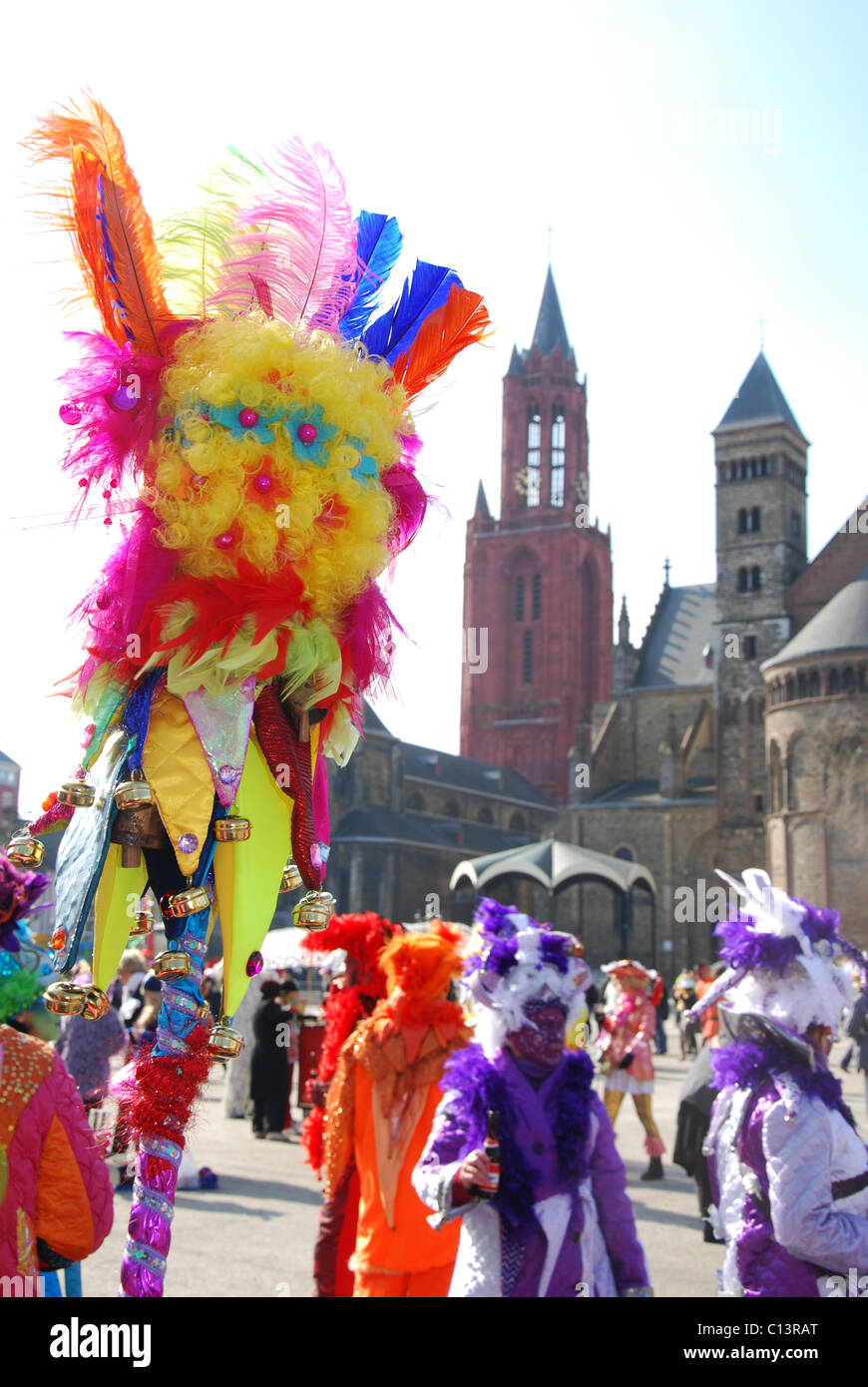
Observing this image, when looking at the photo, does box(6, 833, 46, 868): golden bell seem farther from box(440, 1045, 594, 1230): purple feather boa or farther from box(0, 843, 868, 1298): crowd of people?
box(440, 1045, 594, 1230): purple feather boa

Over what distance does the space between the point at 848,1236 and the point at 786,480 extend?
51445 millimetres

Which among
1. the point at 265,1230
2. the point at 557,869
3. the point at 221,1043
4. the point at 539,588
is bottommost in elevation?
the point at 265,1230

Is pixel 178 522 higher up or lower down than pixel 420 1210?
higher up

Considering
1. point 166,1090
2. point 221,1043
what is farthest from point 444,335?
point 166,1090

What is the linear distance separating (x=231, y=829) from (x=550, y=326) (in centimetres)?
8161

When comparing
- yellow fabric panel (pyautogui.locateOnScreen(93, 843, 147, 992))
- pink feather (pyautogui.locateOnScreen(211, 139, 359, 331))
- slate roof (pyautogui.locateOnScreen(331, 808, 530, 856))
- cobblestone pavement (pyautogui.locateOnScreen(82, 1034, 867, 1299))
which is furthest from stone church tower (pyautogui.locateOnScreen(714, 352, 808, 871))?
yellow fabric panel (pyautogui.locateOnScreen(93, 843, 147, 992))

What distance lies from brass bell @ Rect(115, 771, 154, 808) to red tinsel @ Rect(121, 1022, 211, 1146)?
0.46 meters

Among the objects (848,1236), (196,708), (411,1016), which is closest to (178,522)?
(196,708)

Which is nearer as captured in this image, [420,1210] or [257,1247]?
[420,1210]

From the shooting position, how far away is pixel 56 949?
2264 millimetres

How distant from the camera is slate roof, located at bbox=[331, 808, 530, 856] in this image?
5366 cm

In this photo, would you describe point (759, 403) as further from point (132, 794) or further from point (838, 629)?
point (132, 794)

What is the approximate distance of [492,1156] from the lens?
3654 mm
